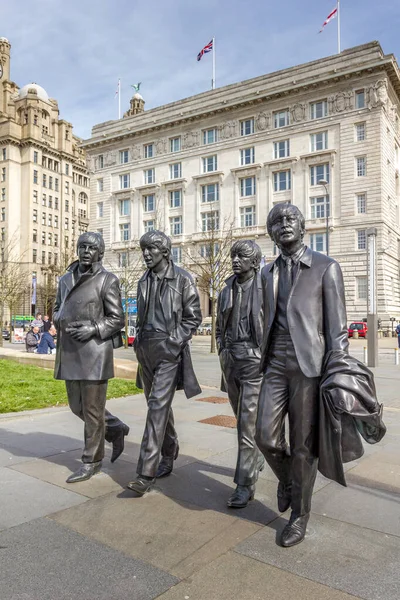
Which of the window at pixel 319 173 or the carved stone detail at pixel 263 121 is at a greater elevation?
the carved stone detail at pixel 263 121

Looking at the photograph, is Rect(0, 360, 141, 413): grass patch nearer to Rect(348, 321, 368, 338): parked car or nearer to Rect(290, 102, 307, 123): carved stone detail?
Rect(348, 321, 368, 338): parked car

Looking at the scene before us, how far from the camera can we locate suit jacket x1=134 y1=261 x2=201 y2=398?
4.62 meters

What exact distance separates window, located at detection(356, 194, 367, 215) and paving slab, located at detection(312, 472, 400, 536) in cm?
4476

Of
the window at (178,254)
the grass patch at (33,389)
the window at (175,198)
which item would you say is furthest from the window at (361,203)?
the grass patch at (33,389)

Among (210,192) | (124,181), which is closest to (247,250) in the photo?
(210,192)

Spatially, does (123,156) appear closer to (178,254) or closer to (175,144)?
(175,144)

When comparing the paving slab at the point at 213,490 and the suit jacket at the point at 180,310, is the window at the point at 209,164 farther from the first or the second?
the paving slab at the point at 213,490

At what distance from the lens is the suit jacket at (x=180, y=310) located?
4.62 m

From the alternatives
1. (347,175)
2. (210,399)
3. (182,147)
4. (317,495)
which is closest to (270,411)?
(317,495)

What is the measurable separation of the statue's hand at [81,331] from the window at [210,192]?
5186 centimetres

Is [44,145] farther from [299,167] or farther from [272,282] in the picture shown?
[272,282]

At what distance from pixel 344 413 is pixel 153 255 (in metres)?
2.29

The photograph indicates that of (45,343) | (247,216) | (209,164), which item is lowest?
(45,343)

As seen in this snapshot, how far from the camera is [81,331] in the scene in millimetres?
4562
